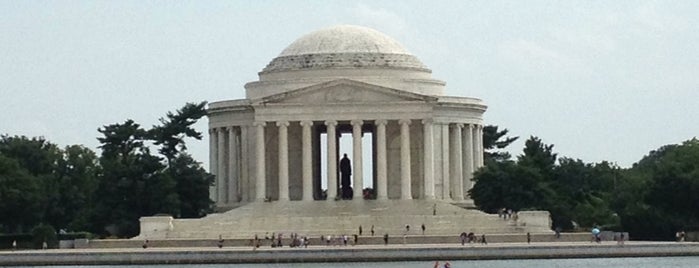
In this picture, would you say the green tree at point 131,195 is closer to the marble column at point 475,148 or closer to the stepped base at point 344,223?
the stepped base at point 344,223

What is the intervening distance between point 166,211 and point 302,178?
11.5 metres

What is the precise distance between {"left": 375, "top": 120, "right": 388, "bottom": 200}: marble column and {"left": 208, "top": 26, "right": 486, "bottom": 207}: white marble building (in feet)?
0.21

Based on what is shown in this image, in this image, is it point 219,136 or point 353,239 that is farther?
point 219,136

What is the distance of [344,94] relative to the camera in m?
166

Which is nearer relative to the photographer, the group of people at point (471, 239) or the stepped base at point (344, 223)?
the group of people at point (471, 239)

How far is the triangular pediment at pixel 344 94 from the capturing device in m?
166

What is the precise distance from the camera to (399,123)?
547 ft

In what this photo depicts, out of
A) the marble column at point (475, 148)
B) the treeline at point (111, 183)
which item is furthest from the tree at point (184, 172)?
the marble column at point (475, 148)

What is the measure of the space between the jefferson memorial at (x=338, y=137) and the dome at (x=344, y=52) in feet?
0.22

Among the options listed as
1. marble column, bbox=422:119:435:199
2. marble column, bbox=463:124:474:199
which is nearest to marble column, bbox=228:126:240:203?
marble column, bbox=422:119:435:199

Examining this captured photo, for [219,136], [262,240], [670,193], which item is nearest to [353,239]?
[262,240]

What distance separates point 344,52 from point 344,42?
1550mm

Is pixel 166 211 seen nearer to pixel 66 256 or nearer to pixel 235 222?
pixel 235 222

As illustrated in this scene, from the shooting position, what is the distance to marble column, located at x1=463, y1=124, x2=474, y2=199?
174 meters
